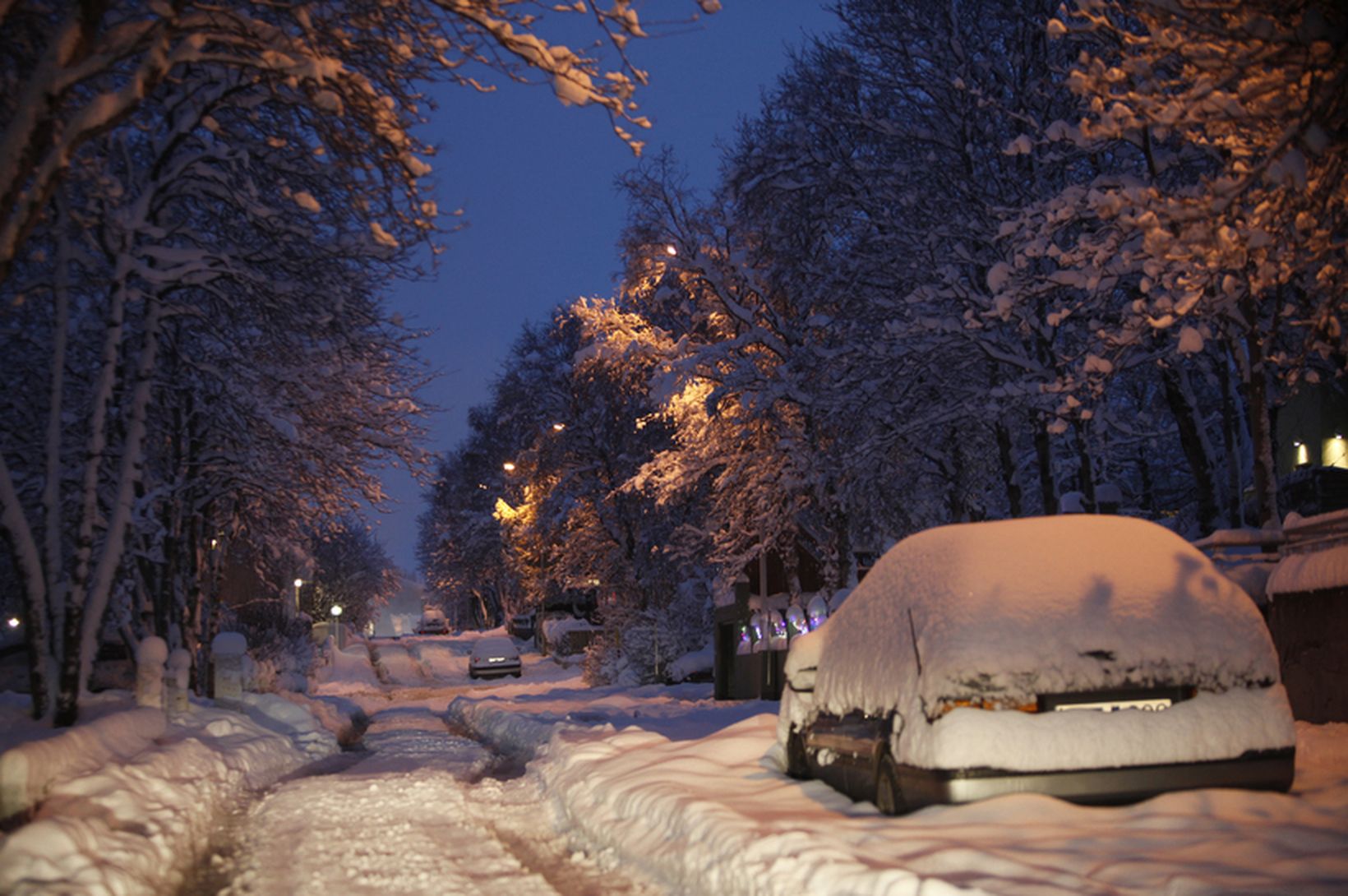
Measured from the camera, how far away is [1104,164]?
669 inches

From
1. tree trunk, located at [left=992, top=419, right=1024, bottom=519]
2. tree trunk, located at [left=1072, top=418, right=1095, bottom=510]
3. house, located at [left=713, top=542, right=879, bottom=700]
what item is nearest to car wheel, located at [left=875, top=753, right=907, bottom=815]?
tree trunk, located at [left=1072, top=418, right=1095, bottom=510]

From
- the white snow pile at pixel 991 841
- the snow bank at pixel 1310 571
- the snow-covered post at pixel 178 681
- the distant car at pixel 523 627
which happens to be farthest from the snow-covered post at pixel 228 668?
the distant car at pixel 523 627

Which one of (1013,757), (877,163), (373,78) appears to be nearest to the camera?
(1013,757)

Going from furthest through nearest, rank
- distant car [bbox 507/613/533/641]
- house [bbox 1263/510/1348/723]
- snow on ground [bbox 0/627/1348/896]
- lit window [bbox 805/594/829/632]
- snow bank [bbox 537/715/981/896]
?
distant car [bbox 507/613/533/641]
lit window [bbox 805/594/829/632]
house [bbox 1263/510/1348/723]
snow bank [bbox 537/715/981/896]
snow on ground [bbox 0/627/1348/896]

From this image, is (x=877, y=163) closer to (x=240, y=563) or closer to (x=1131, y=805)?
(x=1131, y=805)

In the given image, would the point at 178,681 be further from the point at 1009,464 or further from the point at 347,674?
the point at 347,674

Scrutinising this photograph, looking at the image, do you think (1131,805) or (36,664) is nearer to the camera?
(1131,805)

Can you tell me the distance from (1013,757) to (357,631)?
344 ft

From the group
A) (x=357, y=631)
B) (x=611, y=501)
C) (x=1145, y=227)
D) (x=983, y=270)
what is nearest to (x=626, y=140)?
(x=1145, y=227)

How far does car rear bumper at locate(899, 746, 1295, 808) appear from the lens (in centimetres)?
650

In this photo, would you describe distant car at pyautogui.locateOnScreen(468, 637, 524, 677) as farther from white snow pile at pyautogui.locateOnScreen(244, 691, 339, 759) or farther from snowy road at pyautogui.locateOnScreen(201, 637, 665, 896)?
snowy road at pyautogui.locateOnScreen(201, 637, 665, 896)

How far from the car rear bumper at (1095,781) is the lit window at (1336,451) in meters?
34.9

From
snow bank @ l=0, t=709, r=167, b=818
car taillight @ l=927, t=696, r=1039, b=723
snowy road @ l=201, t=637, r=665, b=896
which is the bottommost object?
snowy road @ l=201, t=637, r=665, b=896

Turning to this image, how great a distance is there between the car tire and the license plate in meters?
2.99
